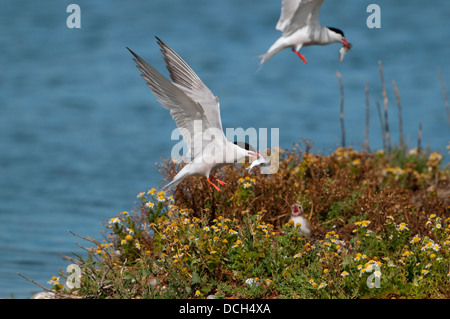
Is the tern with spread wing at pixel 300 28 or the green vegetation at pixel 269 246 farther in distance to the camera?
the tern with spread wing at pixel 300 28

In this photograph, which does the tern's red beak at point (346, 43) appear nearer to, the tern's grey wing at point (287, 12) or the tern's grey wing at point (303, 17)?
the tern's grey wing at point (303, 17)

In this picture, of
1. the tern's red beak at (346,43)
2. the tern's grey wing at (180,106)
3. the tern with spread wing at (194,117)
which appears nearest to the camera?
the tern's grey wing at (180,106)

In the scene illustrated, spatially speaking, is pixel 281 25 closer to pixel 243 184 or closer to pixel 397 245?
pixel 243 184

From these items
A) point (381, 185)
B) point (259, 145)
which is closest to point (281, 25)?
point (259, 145)

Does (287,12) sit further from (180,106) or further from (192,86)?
(180,106)

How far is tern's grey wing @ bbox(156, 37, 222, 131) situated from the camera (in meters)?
6.62

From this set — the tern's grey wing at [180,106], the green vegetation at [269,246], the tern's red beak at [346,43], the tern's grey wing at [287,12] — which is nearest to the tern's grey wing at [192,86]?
the tern's grey wing at [180,106]

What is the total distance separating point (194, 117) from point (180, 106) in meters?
0.19

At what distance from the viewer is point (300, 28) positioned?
7.56 meters

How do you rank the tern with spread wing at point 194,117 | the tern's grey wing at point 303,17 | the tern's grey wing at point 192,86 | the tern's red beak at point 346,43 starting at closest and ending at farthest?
1. the tern with spread wing at point 194,117
2. the tern's grey wing at point 192,86
3. the tern's grey wing at point 303,17
4. the tern's red beak at point 346,43

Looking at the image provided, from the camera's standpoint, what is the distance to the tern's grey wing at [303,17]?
7.37 m

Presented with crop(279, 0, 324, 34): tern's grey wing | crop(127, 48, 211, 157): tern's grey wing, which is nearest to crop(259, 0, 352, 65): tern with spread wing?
crop(279, 0, 324, 34): tern's grey wing

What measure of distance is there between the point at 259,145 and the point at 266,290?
2.41m
